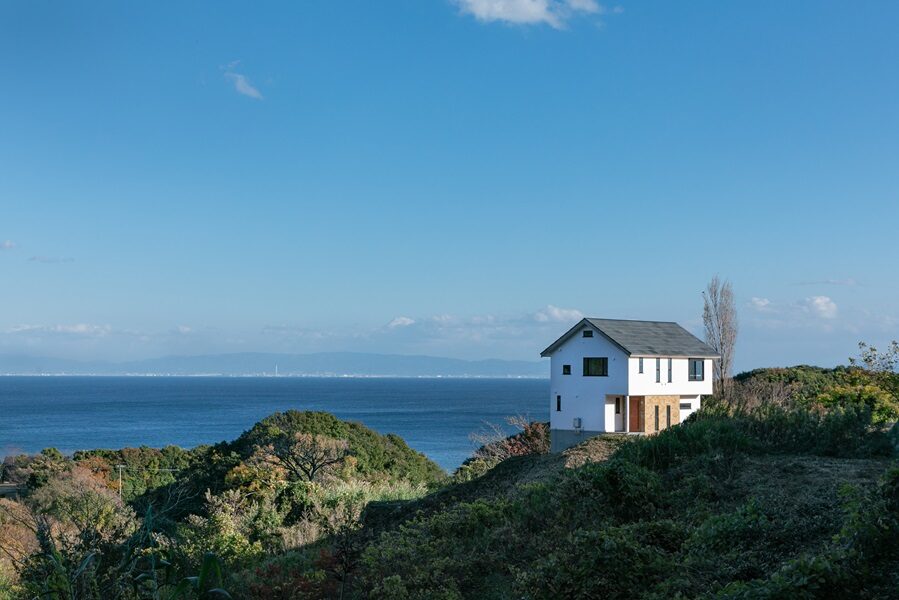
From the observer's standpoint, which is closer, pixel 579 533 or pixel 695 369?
pixel 579 533

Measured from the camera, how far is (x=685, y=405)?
37.7 metres

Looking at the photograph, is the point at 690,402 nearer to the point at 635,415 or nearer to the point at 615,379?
the point at 635,415

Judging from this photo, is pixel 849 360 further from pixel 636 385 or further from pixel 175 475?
pixel 175 475

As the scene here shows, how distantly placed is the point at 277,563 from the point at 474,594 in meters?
3.45

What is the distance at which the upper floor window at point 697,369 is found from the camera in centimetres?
3738

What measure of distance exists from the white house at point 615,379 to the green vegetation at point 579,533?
1694cm

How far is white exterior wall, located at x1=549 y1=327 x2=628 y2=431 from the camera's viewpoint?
114 feet

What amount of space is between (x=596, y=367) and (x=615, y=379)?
1014mm

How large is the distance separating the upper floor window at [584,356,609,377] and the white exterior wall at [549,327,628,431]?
14 centimetres

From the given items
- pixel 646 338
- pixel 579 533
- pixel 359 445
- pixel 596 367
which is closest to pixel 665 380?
pixel 646 338

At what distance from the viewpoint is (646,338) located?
36469 millimetres

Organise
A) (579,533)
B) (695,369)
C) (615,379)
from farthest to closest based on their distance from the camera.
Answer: (695,369) → (615,379) → (579,533)

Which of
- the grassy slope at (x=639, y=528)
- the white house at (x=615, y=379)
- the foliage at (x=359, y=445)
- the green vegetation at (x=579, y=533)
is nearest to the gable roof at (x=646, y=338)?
the white house at (x=615, y=379)

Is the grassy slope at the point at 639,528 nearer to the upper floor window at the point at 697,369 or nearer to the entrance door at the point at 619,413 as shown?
the entrance door at the point at 619,413
